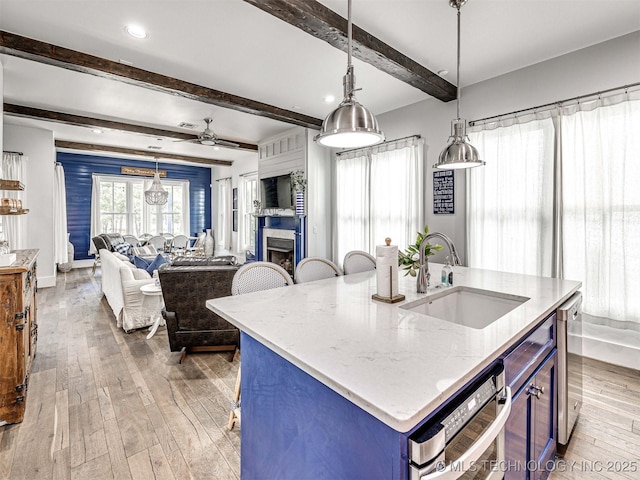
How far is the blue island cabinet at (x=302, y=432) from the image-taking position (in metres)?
0.81

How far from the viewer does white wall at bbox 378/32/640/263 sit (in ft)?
9.29

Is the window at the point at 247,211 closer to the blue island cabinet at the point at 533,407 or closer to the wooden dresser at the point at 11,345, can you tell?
the wooden dresser at the point at 11,345

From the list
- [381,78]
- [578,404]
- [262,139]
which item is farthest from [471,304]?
[262,139]

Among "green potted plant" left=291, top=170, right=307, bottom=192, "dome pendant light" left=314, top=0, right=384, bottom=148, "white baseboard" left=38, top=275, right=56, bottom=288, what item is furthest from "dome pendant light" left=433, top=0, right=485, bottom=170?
"white baseboard" left=38, top=275, right=56, bottom=288

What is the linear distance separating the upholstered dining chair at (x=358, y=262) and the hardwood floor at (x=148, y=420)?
1355 mm

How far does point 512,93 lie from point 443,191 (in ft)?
4.08

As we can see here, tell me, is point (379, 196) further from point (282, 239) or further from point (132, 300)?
point (132, 300)

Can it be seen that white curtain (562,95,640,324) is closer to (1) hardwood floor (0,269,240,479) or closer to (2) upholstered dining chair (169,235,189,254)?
(1) hardwood floor (0,269,240,479)

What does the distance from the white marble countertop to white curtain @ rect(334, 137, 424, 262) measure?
2.62 meters

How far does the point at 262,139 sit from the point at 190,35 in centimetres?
368

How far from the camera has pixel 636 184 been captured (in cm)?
271

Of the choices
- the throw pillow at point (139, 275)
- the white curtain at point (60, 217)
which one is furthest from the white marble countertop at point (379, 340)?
the white curtain at point (60, 217)

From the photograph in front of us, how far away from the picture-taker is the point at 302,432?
1.06 meters

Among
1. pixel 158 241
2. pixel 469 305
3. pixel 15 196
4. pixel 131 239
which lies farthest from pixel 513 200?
pixel 131 239
